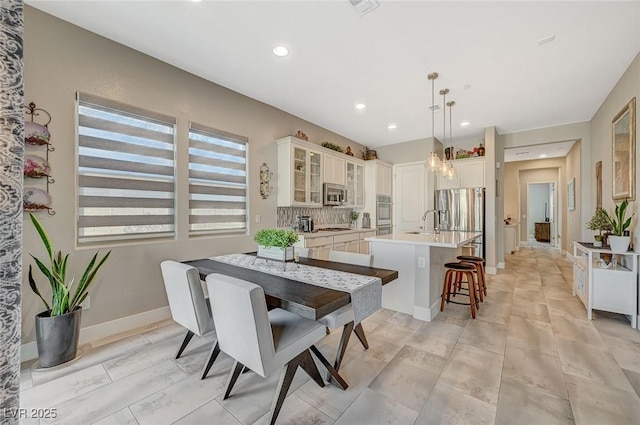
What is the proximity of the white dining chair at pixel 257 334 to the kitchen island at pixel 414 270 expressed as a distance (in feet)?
5.52

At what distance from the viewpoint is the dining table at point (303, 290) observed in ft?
4.75

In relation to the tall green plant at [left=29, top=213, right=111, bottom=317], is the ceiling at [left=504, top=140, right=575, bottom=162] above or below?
above

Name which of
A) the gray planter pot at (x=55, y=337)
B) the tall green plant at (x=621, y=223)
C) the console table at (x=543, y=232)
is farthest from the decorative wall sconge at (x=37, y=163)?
the console table at (x=543, y=232)

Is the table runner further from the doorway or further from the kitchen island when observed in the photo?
the doorway

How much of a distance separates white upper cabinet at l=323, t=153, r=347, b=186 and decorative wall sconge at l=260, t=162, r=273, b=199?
1200 mm

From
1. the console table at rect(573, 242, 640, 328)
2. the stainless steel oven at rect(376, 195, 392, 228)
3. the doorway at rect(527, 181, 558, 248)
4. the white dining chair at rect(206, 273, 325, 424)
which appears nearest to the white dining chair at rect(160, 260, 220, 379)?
the white dining chair at rect(206, 273, 325, 424)

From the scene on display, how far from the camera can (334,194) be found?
16.7ft

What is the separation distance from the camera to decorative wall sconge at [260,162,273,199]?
13.2ft

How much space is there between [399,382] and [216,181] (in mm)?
2999

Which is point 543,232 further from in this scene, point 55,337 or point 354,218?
point 55,337

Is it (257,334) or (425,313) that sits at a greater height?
(257,334)

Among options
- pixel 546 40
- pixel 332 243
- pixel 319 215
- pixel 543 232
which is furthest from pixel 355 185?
pixel 543 232

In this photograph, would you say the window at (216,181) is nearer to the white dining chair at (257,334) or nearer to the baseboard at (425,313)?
the white dining chair at (257,334)

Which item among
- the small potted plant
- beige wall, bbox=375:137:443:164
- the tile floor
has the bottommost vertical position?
the tile floor
